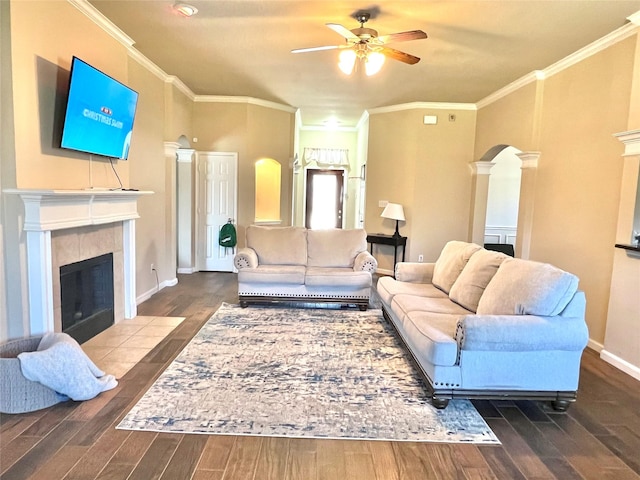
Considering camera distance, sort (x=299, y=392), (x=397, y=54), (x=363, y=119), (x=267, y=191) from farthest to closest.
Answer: (x=363, y=119) < (x=267, y=191) < (x=397, y=54) < (x=299, y=392)

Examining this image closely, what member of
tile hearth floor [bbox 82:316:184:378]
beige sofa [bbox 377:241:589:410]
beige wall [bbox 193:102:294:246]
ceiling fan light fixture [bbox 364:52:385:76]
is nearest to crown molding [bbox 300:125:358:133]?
beige wall [bbox 193:102:294:246]

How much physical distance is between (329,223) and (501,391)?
298 inches

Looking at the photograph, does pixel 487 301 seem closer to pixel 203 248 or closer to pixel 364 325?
pixel 364 325

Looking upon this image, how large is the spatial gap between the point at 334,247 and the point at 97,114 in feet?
9.82

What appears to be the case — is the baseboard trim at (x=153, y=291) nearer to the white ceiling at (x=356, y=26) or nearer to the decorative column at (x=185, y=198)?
the decorative column at (x=185, y=198)

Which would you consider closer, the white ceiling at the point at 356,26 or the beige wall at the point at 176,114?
the white ceiling at the point at 356,26

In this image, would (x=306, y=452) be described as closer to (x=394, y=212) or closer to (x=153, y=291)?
(x=153, y=291)

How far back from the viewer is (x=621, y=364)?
327 cm

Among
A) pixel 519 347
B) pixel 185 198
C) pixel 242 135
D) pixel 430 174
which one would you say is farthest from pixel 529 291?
pixel 185 198

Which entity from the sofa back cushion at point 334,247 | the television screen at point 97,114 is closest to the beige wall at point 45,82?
the television screen at point 97,114

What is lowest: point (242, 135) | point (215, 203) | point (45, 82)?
point (215, 203)

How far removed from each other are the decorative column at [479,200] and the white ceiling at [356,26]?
116 centimetres

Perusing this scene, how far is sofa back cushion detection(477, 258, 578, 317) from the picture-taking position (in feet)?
8.22

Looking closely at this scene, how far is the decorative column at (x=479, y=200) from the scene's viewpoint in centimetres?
630
